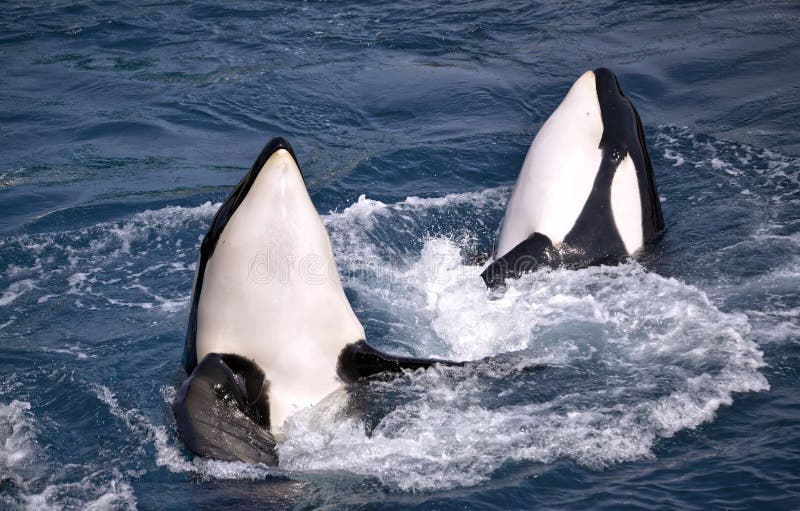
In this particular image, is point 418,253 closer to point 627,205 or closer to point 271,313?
point 627,205

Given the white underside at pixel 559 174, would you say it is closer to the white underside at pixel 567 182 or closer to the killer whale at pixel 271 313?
the white underside at pixel 567 182

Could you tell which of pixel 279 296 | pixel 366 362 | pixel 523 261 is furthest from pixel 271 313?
pixel 523 261

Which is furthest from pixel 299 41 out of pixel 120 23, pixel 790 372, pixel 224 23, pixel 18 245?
pixel 790 372

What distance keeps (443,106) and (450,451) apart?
882 centimetres

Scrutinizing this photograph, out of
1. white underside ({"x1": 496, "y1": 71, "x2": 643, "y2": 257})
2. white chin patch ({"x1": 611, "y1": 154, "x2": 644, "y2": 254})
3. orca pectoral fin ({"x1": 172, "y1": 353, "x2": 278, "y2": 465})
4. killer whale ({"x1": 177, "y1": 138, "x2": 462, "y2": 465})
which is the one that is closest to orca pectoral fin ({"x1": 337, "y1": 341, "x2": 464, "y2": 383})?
killer whale ({"x1": 177, "y1": 138, "x2": 462, "y2": 465})

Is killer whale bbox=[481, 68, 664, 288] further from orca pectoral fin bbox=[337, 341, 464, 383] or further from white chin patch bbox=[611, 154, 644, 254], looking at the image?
orca pectoral fin bbox=[337, 341, 464, 383]

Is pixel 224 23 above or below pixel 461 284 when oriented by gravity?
above

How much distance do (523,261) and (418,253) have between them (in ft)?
4.94

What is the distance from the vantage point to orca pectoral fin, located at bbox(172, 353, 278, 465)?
559 centimetres

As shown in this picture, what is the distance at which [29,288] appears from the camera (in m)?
9.04

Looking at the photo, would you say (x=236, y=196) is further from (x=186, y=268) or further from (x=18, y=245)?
(x=18, y=245)

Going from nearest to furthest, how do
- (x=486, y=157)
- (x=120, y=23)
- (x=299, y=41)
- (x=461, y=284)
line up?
(x=461, y=284)
(x=486, y=157)
(x=299, y=41)
(x=120, y=23)

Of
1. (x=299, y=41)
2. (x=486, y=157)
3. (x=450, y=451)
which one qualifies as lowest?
(x=450, y=451)

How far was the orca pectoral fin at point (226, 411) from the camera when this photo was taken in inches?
220
